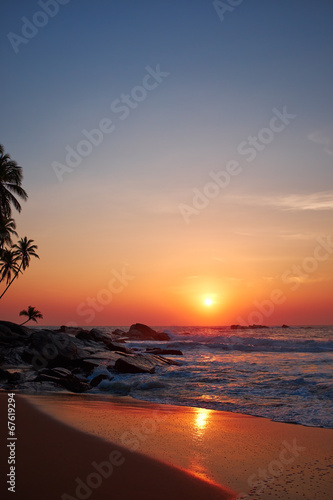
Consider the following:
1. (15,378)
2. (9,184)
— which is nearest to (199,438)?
(15,378)

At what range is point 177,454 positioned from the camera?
6.05 meters

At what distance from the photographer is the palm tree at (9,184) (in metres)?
30.0

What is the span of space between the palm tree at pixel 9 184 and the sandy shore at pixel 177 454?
23850mm

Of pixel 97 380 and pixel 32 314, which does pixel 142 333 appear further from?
pixel 97 380

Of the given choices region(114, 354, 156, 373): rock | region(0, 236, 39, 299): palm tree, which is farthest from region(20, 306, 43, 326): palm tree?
region(114, 354, 156, 373): rock

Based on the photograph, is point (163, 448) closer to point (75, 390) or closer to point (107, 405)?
point (107, 405)

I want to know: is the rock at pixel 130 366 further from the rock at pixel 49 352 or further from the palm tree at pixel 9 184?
the palm tree at pixel 9 184

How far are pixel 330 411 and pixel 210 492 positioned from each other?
6953 mm

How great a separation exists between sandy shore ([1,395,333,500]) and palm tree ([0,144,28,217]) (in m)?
23.9

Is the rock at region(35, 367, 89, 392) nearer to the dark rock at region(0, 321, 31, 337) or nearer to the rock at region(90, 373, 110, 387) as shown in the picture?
the rock at region(90, 373, 110, 387)

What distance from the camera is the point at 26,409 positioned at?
9.19 m

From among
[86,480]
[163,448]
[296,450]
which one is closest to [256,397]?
[296,450]

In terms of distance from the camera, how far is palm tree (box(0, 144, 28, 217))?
3005 centimetres

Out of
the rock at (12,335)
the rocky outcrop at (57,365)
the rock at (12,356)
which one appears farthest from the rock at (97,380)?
the rock at (12,335)
